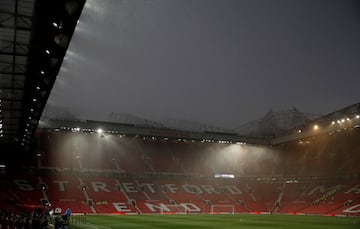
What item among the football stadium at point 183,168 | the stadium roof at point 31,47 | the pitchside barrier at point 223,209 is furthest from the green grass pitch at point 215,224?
the pitchside barrier at point 223,209

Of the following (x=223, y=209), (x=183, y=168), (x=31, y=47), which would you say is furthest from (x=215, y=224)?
(x=183, y=168)

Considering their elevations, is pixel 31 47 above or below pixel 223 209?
above

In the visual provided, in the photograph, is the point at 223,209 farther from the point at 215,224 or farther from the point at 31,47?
the point at 31,47

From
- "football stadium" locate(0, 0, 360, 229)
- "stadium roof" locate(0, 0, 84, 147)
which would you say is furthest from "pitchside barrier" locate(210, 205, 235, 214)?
"stadium roof" locate(0, 0, 84, 147)

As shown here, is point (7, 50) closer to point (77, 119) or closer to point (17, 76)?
point (17, 76)

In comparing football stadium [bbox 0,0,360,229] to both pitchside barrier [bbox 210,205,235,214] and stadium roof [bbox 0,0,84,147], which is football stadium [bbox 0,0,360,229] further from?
stadium roof [bbox 0,0,84,147]

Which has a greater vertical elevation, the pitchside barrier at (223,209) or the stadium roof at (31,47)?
the stadium roof at (31,47)

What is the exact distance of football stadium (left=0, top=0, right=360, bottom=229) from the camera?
51.6m

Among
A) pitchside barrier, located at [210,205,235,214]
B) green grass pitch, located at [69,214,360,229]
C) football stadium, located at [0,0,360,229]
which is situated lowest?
green grass pitch, located at [69,214,360,229]

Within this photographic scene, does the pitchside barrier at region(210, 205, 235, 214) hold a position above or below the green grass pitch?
above

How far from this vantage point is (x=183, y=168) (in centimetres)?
6756

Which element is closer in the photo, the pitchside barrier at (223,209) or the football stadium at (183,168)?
the football stadium at (183,168)

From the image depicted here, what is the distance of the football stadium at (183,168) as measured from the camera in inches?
2032

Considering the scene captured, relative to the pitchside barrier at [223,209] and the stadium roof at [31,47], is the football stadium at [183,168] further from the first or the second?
the stadium roof at [31,47]
